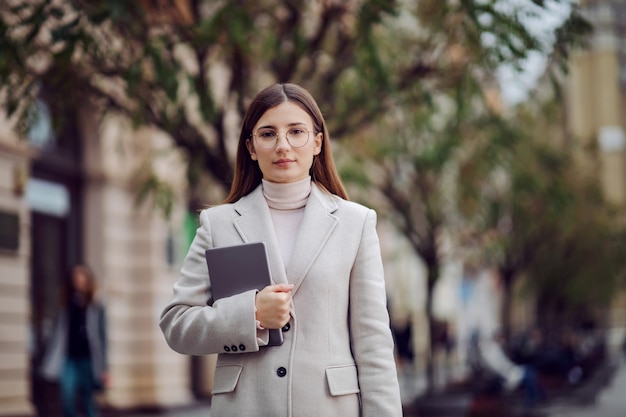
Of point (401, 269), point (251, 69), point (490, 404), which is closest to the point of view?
point (251, 69)

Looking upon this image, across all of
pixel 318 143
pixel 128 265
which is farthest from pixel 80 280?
pixel 318 143

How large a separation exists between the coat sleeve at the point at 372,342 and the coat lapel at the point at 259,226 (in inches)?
9.4

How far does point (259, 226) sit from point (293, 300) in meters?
0.26

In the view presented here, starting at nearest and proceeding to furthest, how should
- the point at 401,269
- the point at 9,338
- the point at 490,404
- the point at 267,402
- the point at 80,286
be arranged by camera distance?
the point at 267,402, the point at 80,286, the point at 9,338, the point at 490,404, the point at 401,269

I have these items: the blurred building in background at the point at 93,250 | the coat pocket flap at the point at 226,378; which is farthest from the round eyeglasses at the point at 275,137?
the blurred building in background at the point at 93,250

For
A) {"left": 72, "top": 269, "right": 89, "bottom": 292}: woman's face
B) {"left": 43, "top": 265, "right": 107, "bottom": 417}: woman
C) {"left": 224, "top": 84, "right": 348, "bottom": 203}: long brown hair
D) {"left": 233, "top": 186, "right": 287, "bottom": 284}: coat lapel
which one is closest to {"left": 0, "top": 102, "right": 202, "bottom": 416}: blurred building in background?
{"left": 43, "top": 265, "right": 107, "bottom": 417}: woman

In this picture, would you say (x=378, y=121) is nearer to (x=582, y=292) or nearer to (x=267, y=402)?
(x=267, y=402)

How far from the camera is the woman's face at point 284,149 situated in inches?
142

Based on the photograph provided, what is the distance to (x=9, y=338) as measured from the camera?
574 inches

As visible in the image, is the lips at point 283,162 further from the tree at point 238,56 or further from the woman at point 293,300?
the tree at point 238,56

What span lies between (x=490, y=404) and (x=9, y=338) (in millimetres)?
6267

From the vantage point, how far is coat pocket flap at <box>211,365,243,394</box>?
3500 mm

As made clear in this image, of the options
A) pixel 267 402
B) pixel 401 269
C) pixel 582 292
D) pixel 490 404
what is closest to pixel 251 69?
pixel 490 404

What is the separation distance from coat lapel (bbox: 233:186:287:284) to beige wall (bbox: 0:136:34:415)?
11.3 metres
